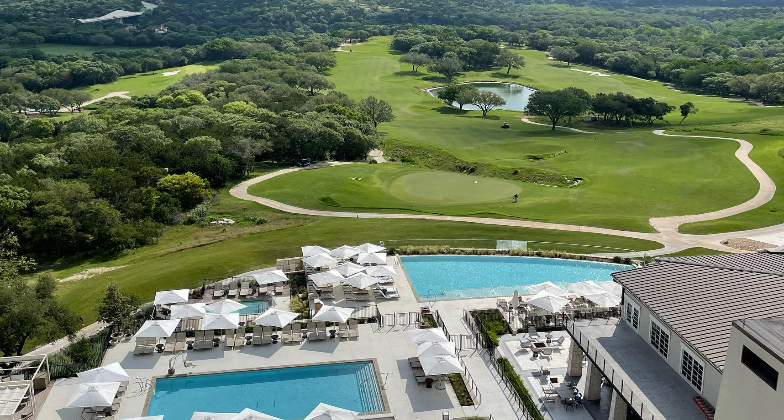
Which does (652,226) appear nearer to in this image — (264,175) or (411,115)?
(264,175)

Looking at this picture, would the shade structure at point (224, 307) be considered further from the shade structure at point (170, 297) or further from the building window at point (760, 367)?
the building window at point (760, 367)

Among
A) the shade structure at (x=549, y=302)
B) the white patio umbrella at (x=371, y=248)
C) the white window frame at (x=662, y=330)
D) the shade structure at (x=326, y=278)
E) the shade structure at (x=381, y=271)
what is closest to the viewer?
the white window frame at (x=662, y=330)

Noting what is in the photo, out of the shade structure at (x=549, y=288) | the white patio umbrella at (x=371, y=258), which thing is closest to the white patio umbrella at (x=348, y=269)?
the white patio umbrella at (x=371, y=258)

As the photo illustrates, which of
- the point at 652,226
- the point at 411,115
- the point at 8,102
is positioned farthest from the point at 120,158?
the point at 8,102

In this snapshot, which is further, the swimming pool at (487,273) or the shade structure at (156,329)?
the swimming pool at (487,273)

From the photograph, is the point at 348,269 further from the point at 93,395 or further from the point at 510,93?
the point at 510,93

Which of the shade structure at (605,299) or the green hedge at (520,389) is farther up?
the shade structure at (605,299)
